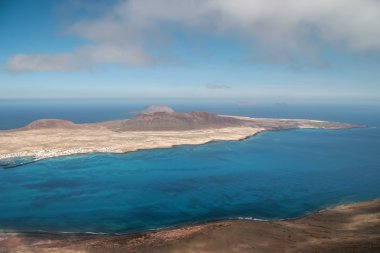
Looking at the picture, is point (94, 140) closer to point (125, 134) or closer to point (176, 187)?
point (125, 134)

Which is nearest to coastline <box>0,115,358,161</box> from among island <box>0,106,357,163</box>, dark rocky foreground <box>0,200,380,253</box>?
island <box>0,106,357,163</box>

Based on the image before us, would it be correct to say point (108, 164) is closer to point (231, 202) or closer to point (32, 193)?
point (32, 193)

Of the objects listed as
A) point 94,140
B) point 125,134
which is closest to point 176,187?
point 94,140

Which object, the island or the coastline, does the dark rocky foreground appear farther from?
the island

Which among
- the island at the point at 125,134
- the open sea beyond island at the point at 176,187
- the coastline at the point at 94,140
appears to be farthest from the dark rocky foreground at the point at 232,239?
the island at the point at 125,134

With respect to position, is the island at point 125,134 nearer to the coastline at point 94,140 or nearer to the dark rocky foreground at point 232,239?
the coastline at point 94,140

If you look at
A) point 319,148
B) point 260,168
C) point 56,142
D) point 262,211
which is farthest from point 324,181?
point 56,142
